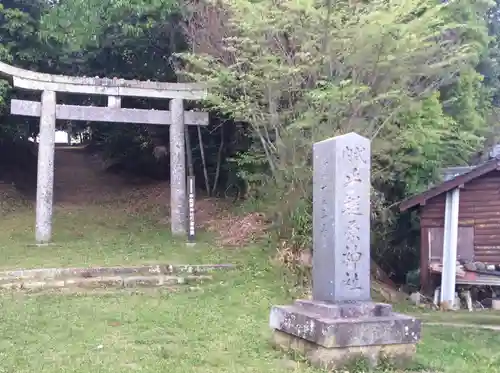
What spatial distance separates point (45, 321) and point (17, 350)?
1521mm

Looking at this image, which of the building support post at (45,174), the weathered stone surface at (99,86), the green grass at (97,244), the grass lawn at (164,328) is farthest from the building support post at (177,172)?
the building support post at (45,174)

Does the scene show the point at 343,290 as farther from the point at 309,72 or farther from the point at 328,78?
the point at 309,72

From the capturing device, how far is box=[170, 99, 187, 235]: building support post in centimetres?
1595

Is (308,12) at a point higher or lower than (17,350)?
higher

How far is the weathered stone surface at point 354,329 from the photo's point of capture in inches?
247

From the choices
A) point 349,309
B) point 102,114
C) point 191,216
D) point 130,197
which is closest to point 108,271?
point 191,216

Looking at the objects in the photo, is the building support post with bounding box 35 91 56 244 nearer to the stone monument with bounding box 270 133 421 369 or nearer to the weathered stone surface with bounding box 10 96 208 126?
the weathered stone surface with bounding box 10 96 208 126

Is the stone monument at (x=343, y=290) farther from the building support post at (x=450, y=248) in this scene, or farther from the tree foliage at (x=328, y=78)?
the building support post at (x=450, y=248)

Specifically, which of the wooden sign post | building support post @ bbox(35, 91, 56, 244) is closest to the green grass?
the wooden sign post

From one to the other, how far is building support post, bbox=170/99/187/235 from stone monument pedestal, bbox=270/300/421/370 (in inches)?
368

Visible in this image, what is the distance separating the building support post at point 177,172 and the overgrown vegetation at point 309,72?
126cm

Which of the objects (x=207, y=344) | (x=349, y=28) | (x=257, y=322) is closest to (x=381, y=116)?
(x=349, y=28)

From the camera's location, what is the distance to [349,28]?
1152cm

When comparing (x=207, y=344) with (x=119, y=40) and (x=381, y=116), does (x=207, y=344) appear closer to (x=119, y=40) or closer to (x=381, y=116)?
(x=381, y=116)
